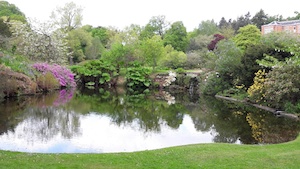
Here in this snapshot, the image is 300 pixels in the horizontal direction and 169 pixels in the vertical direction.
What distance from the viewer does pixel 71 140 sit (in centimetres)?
1020

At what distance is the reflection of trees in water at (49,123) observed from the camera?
1096 centimetres

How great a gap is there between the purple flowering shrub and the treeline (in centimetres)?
332

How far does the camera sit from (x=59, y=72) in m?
29.7

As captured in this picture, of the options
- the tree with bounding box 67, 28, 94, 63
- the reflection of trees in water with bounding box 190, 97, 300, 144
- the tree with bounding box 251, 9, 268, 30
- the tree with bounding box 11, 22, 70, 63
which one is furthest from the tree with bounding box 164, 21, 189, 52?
the reflection of trees in water with bounding box 190, 97, 300, 144

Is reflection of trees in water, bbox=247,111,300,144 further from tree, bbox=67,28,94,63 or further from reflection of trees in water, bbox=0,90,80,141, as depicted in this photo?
tree, bbox=67,28,94,63

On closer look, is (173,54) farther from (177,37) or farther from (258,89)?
(258,89)

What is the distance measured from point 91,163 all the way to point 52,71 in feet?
75.9

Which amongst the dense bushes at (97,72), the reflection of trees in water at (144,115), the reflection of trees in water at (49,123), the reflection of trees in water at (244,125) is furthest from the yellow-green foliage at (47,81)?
the reflection of trees in water at (244,125)

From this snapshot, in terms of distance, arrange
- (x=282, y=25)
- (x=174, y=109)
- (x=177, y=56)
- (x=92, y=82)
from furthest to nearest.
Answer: (x=282, y=25) < (x=177, y=56) < (x=92, y=82) < (x=174, y=109)

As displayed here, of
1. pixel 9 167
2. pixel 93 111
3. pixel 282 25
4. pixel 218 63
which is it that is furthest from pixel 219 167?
pixel 282 25

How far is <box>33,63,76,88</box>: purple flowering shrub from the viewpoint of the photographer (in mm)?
26734

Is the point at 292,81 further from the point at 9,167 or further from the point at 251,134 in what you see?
the point at 9,167

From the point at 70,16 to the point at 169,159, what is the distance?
1754 inches

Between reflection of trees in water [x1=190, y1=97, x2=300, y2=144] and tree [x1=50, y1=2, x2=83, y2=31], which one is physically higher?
tree [x1=50, y1=2, x2=83, y2=31]
